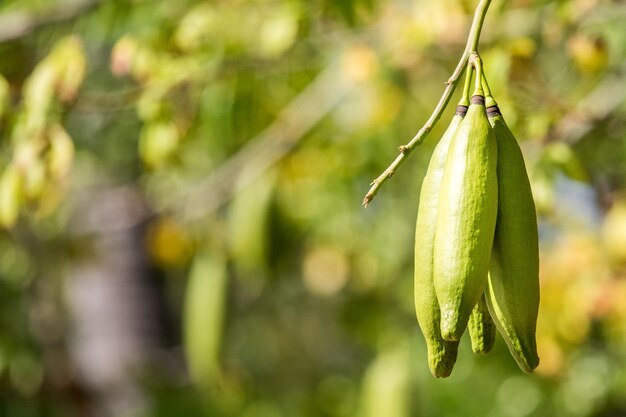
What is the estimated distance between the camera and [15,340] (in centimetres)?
534

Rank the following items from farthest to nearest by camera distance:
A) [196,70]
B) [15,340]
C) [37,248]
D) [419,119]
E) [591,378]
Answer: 1. [15,340]
2. [37,248]
3. [591,378]
4. [419,119]
5. [196,70]

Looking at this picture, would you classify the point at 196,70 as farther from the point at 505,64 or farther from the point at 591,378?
the point at 591,378

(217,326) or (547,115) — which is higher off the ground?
(547,115)

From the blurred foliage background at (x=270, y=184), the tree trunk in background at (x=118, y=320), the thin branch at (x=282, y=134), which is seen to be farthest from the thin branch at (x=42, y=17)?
the tree trunk in background at (x=118, y=320)

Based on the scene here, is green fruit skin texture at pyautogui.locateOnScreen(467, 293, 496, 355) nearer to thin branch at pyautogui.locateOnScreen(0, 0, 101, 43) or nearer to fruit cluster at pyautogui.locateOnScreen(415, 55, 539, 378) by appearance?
fruit cluster at pyautogui.locateOnScreen(415, 55, 539, 378)

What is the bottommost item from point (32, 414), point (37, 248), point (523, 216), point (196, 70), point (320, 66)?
point (32, 414)

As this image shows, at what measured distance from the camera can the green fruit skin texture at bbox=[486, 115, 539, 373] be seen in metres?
1.03

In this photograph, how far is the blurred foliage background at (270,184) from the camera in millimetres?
2334

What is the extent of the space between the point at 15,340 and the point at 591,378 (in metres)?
2.83

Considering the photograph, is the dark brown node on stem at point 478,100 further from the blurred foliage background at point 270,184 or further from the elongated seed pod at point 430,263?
the blurred foliage background at point 270,184

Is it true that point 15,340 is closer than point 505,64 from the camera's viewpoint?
No

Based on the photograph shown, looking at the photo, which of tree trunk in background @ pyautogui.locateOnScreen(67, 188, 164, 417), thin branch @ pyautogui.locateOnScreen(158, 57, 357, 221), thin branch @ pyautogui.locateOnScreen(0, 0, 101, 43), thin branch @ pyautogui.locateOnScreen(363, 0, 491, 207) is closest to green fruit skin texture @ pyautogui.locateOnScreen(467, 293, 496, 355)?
thin branch @ pyautogui.locateOnScreen(363, 0, 491, 207)

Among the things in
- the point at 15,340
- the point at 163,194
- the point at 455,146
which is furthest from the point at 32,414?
the point at 455,146

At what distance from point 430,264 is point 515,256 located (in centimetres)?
8
